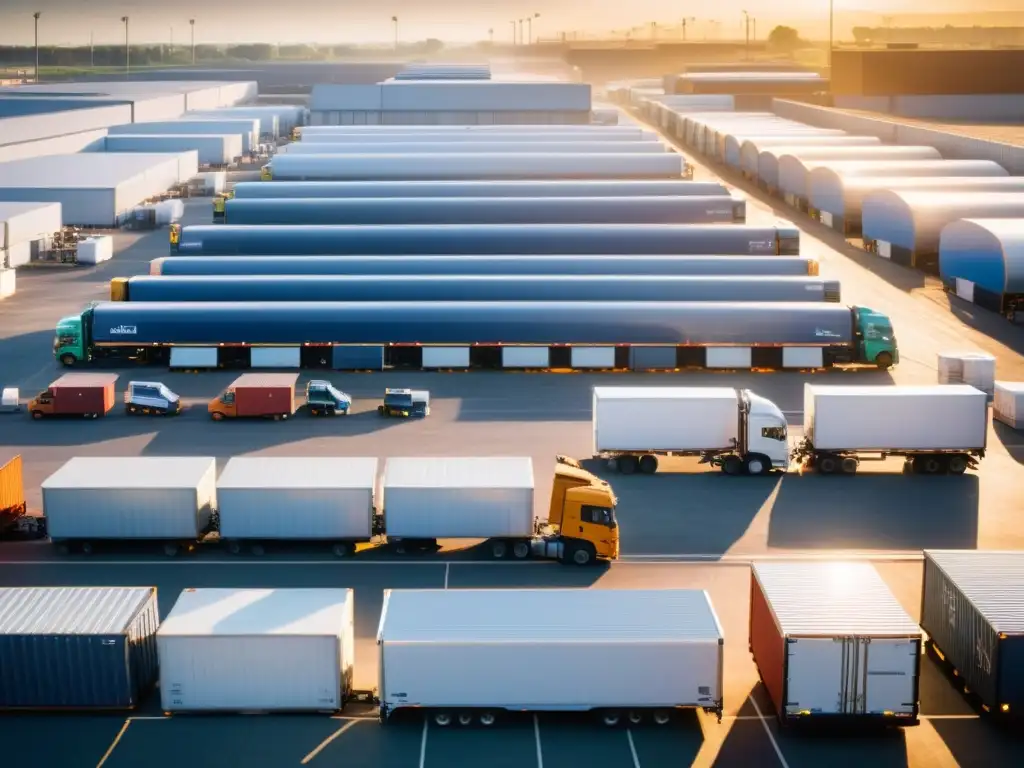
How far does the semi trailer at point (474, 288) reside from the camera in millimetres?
61375

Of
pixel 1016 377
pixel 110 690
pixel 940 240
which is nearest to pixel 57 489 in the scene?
pixel 110 690

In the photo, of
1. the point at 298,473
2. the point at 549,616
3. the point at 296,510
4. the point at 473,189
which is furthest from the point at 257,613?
the point at 473,189

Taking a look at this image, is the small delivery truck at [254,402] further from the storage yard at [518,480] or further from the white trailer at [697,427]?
the white trailer at [697,427]

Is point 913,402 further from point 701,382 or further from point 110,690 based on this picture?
point 110,690

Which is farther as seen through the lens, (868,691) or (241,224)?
(241,224)

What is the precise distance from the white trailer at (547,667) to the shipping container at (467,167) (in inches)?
2982

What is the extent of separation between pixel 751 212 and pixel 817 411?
204ft

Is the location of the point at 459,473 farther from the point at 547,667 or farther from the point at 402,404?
the point at 402,404

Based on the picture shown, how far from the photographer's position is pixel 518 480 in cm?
3559

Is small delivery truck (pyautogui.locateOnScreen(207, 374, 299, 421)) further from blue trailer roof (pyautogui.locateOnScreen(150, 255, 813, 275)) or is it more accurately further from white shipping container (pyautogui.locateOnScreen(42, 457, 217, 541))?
blue trailer roof (pyautogui.locateOnScreen(150, 255, 813, 275))

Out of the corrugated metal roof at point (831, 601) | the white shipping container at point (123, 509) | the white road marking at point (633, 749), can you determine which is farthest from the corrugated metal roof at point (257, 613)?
the corrugated metal roof at point (831, 601)

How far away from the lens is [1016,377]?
55.5 meters

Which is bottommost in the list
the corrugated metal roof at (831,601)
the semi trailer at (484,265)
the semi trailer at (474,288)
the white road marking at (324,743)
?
the white road marking at (324,743)

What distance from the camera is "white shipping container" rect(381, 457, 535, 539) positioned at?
35.1 metres
